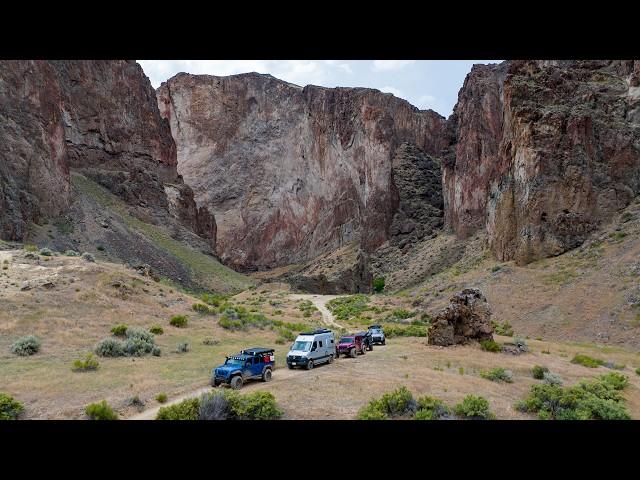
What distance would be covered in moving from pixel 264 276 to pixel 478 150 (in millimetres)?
58180

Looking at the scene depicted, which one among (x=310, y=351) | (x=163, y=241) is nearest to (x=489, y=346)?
(x=310, y=351)

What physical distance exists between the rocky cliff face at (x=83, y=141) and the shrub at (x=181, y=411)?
4274cm

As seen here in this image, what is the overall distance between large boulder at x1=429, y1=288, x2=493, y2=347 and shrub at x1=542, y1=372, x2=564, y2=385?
6.19 m

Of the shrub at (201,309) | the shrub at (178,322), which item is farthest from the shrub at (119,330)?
the shrub at (201,309)

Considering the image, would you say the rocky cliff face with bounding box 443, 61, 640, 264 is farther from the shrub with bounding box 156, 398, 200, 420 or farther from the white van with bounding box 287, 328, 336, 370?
the shrub with bounding box 156, 398, 200, 420

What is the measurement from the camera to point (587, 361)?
24.6 metres

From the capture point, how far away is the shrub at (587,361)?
2427cm

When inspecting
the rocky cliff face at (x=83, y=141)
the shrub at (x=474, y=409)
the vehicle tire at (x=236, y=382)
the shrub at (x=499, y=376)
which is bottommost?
the shrub at (x=499, y=376)

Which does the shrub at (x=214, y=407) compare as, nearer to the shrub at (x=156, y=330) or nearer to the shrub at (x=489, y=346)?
A: the shrub at (x=156, y=330)

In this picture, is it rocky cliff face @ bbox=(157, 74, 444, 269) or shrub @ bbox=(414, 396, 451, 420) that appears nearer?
shrub @ bbox=(414, 396, 451, 420)

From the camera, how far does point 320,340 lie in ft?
72.4

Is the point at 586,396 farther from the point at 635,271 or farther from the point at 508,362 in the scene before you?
the point at 635,271

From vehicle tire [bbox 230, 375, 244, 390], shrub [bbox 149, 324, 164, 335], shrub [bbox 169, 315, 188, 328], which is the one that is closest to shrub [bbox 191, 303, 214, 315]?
shrub [bbox 169, 315, 188, 328]

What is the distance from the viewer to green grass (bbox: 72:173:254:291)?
68438 millimetres
